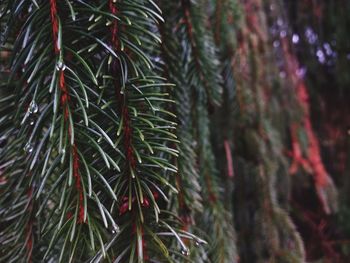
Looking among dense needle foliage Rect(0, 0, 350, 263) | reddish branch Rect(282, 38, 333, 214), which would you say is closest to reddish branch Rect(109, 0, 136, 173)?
dense needle foliage Rect(0, 0, 350, 263)

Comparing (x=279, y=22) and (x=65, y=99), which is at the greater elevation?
(x=279, y=22)

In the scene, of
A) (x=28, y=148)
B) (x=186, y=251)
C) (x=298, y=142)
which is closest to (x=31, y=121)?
(x=28, y=148)

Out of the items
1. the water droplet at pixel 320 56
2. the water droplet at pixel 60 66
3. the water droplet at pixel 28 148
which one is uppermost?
the water droplet at pixel 320 56

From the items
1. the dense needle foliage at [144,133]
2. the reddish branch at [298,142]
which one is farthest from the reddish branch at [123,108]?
the reddish branch at [298,142]

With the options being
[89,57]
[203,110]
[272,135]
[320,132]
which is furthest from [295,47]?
[89,57]

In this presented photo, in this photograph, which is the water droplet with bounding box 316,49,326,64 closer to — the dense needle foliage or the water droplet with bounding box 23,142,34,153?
the dense needle foliage

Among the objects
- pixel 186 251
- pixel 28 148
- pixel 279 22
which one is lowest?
pixel 186 251

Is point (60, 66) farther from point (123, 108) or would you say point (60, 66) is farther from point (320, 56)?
point (320, 56)

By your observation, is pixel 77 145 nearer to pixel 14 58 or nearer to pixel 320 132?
pixel 14 58

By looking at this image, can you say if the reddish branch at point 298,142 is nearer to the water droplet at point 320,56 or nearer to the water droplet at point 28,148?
the water droplet at point 320,56

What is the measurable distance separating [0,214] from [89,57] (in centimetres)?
19

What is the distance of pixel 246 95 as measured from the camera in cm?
85

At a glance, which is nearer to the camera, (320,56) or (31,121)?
(31,121)

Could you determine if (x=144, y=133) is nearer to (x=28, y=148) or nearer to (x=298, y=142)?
(x=28, y=148)
